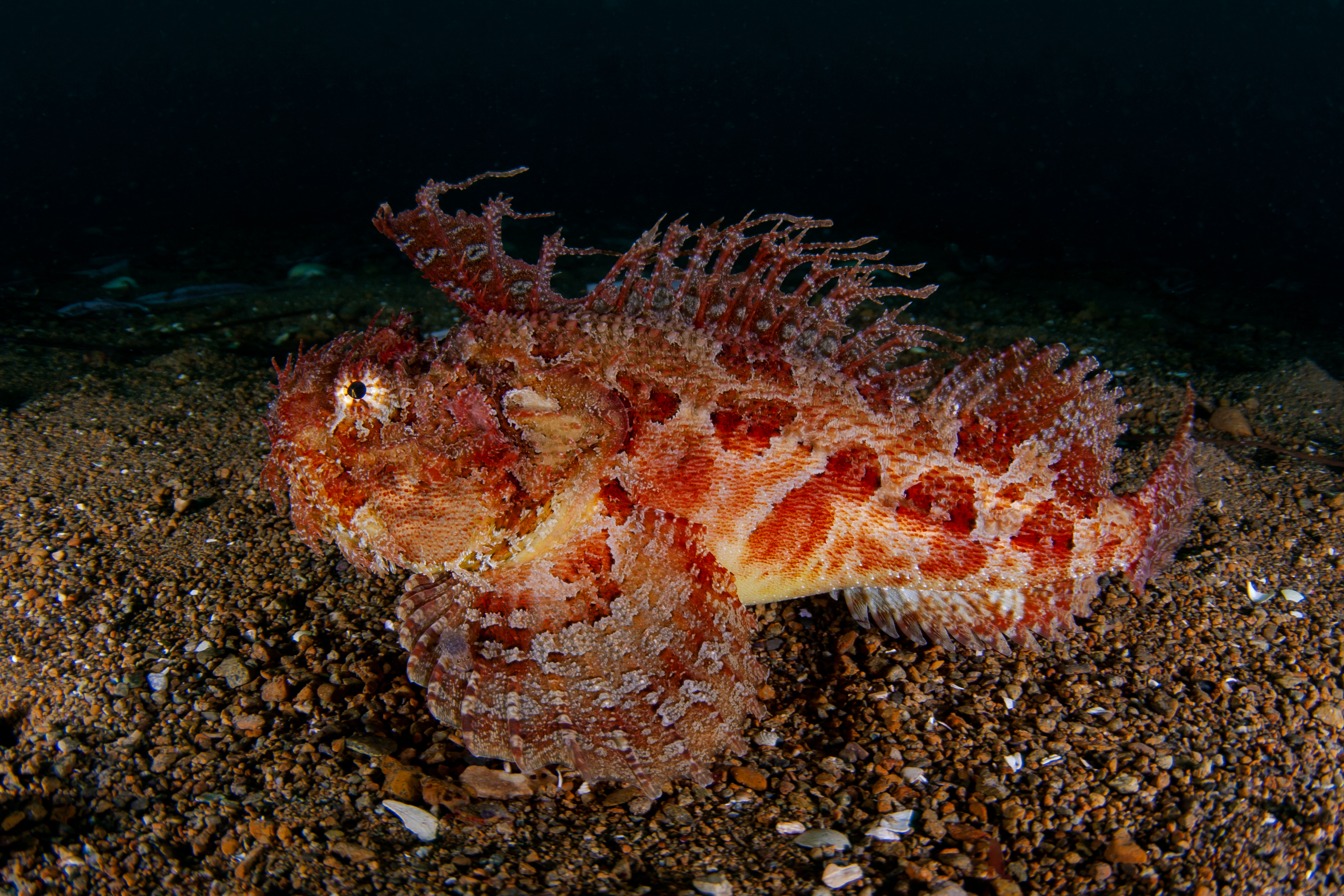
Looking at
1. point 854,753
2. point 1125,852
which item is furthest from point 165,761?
point 1125,852

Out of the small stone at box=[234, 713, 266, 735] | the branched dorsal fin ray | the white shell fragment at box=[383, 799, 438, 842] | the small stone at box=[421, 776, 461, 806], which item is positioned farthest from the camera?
the branched dorsal fin ray

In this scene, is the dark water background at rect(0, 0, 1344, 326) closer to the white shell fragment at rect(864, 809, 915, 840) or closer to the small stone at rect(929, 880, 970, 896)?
the white shell fragment at rect(864, 809, 915, 840)

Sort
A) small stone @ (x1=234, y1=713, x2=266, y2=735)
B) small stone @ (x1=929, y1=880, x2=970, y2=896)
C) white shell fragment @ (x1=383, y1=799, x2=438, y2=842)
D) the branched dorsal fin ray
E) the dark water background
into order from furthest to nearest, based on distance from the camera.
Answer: the dark water background, the branched dorsal fin ray, small stone @ (x1=234, y1=713, x2=266, y2=735), white shell fragment @ (x1=383, y1=799, x2=438, y2=842), small stone @ (x1=929, y1=880, x2=970, y2=896)

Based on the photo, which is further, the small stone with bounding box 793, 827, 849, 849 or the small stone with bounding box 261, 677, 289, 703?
the small stone with bounding box 261, 677, 289, 703

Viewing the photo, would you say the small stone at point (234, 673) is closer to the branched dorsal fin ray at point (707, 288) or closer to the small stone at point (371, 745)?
the small stone at point (371, 745)

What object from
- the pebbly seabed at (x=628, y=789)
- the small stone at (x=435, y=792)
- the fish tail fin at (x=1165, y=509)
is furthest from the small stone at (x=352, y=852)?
the fish tail fin at (x=1165, y=509)

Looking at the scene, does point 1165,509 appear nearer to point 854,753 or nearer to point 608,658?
point 854,753

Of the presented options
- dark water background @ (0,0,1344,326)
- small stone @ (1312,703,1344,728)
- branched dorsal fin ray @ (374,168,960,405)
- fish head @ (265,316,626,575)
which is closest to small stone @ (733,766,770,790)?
fish head @ (265,316,626,575)
